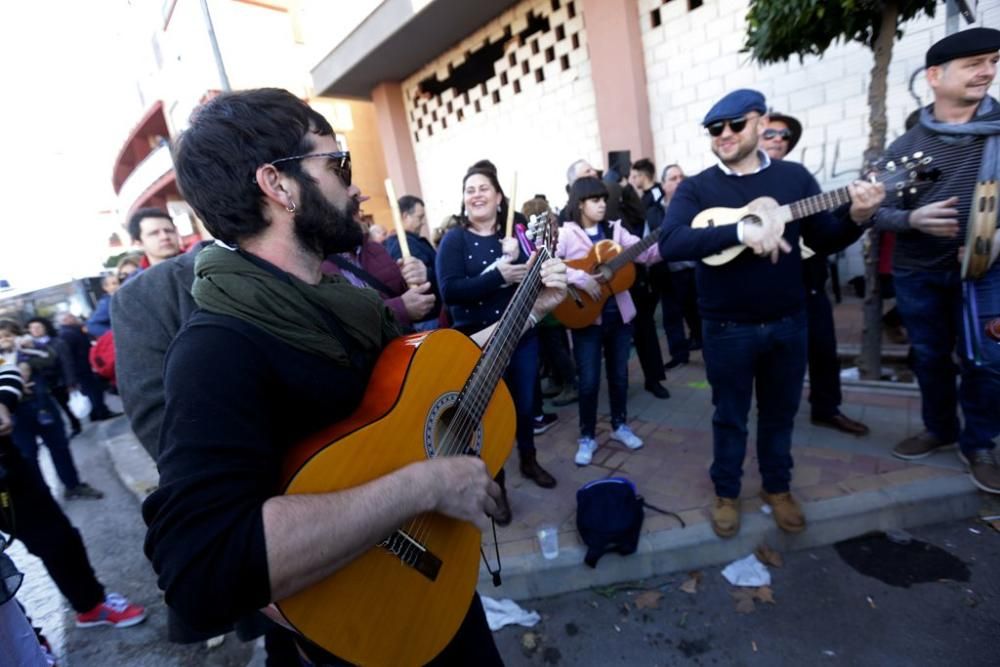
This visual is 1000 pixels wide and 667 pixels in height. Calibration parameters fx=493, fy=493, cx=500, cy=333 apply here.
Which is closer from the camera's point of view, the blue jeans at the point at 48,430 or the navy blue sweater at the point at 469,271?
the navy blue sweater at the point at 469,271

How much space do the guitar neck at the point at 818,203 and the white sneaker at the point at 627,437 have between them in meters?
1.97

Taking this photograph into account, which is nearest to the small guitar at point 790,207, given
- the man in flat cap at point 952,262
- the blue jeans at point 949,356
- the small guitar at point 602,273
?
the man in flat cap at point 952,262

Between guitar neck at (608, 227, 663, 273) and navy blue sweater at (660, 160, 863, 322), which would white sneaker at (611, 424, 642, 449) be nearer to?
guitar neck at (608, 227, 663, 273)

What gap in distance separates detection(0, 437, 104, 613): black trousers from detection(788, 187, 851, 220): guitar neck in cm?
401

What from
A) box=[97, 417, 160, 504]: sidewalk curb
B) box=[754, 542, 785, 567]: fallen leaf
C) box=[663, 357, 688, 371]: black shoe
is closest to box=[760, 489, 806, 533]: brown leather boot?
box=[754, 542, 785, 567]: fallen leaf

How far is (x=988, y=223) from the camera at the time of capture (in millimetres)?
2281

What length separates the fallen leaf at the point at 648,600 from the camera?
2445 millimetres

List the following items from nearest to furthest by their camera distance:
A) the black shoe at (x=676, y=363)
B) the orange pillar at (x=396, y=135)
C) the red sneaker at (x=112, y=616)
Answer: the red sneaker at (x=112, y=616)
the black shoe at (x=676, y=363)
the orange pillar at (x=396, y=135)

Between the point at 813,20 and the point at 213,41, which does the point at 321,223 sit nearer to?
the point at 813,20

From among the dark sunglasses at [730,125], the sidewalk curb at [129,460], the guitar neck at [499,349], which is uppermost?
the dark sunglasses at [730,125]

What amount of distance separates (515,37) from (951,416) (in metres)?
8.24

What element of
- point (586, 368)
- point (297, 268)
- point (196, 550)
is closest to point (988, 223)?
point (586, 368)

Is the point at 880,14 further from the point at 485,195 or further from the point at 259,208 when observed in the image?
the point at 259,208

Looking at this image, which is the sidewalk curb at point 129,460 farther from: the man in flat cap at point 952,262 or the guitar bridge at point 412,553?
the man in flat cap at point 952,262
